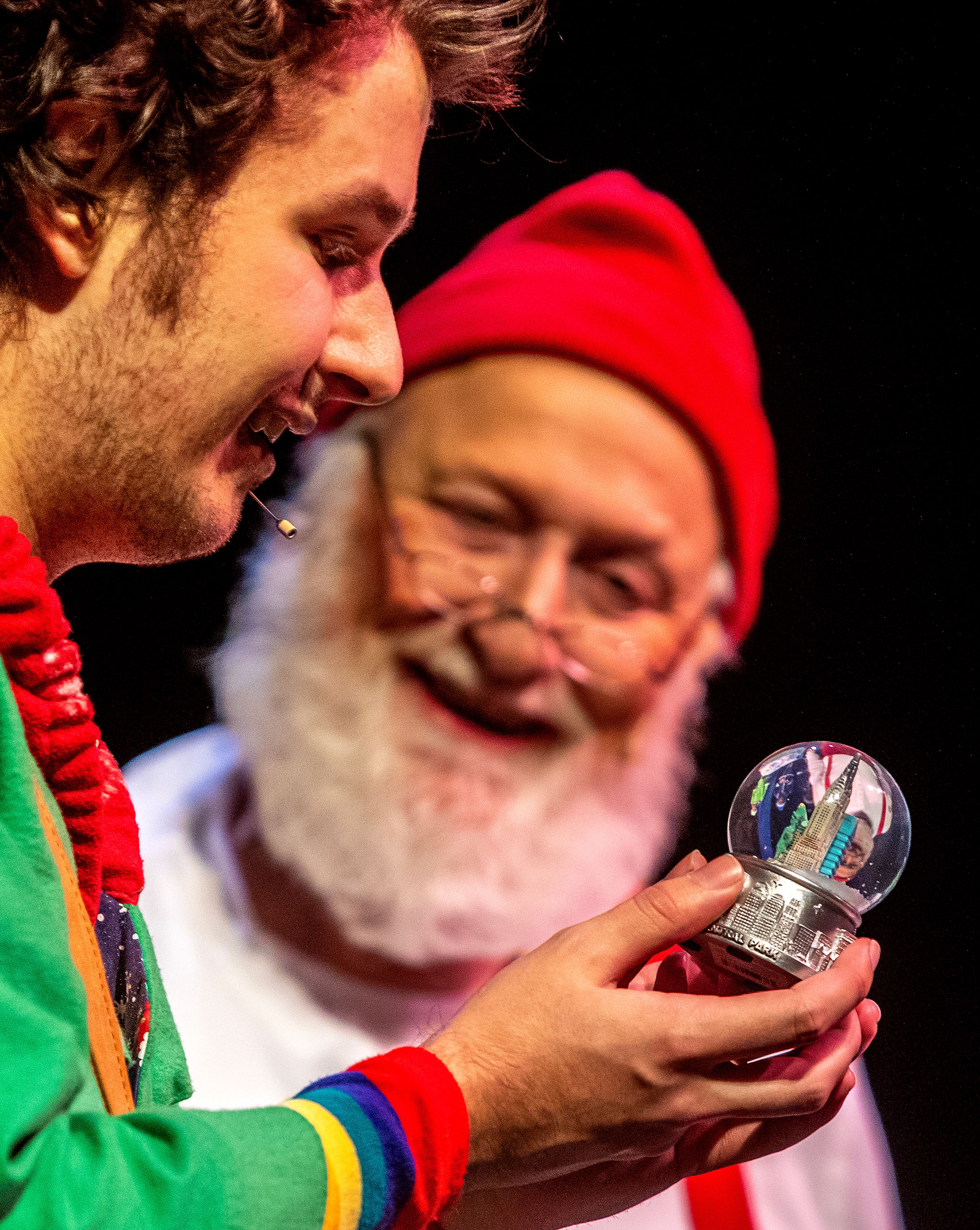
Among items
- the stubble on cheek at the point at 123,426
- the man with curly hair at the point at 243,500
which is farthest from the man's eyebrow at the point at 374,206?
the stubble on cheek at the point at 123,426

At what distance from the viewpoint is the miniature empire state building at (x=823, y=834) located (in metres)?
0.84

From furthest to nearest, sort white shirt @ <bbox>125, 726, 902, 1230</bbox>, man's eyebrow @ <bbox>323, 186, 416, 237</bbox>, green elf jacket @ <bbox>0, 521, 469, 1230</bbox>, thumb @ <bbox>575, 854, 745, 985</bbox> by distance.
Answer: white shirt @ <bbox>125, 726, 902, 1230</bbox> → man's eyebrow @ <bbox>323, 186, 416, 237</bbox> → thumb @ <bbox>575, 854, 745, 985</bbox> → green elf jacket @ <bbox>0, 521, 469, 1230</bbox>

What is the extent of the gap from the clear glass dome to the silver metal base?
3cm

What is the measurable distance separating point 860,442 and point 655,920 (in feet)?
2.27

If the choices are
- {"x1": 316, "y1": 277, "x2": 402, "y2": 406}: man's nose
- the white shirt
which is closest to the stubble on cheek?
{"x1": 316, "y1": 277, "x2": 402, "y2": 406}: man's nose

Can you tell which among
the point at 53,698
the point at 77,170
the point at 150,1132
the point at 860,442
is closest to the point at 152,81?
the point at 77,170

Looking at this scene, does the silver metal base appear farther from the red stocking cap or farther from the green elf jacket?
the red stocking cap

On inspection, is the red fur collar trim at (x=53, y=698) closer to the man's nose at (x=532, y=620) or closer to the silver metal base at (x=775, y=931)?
the silver metal base at (x=775, y=931)

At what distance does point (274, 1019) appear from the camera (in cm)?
120

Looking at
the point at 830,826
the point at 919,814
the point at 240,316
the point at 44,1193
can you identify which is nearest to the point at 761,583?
the point at 919,814

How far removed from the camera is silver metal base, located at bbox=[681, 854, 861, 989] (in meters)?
0.77

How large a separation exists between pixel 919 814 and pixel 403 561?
0.62 meters

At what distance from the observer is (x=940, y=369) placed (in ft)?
4.17

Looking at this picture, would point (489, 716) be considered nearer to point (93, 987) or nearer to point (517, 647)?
point (517, 647)
